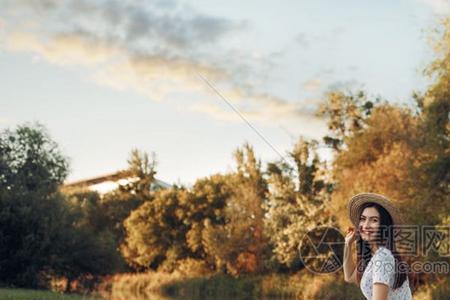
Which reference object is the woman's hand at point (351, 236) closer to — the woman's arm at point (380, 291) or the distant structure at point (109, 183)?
the woman's arm at point (380, 291)

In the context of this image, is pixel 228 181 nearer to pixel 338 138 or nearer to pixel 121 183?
pixel 338 138

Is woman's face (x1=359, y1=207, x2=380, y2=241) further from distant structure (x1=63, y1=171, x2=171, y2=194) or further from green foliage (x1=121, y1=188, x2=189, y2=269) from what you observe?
distant structure (x1=63, y1=171, x2=171, y2=194)

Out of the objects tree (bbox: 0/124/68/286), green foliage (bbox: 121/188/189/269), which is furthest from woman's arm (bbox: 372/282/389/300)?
green foliage (bbox: 121/188/189/269)

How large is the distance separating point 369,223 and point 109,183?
7722cm

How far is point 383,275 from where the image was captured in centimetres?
395

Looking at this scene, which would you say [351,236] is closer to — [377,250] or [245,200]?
[377,250]

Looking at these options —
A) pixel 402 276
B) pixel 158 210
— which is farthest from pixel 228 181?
pixel 402 276

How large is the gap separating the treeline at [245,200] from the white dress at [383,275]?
24.6 m

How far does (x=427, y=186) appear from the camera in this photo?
97.0 feet

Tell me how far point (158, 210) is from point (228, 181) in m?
7.80
